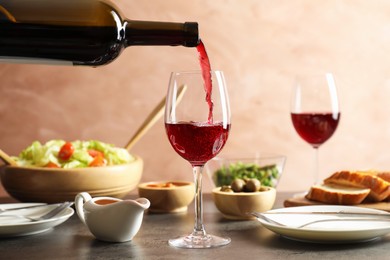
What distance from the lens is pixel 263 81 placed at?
3230 mm

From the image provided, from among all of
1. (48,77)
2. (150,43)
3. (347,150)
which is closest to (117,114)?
(48,77)

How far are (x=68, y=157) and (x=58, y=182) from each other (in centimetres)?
16

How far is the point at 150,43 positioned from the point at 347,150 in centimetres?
218

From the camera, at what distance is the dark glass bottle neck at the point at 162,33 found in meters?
1.30

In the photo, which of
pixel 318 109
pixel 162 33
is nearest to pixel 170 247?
pixel 162 33

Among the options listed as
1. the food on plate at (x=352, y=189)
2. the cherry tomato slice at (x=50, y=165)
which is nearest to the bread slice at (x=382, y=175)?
the food on plate at (x=352, y=189)

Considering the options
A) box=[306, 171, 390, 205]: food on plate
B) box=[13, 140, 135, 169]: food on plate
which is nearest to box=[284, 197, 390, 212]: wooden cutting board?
box=[306, 171, 390, 205]: food on plate

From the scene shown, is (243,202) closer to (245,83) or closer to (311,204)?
(311,204)

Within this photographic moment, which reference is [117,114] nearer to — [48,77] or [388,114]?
[48,77]

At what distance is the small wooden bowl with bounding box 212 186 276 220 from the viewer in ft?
4.97

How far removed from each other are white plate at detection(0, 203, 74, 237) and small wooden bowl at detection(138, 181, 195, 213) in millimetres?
238

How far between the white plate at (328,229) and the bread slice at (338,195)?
6.7 inches

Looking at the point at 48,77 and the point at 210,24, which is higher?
the point at 210,24

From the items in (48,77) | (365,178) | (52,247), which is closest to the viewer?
(52,247)
